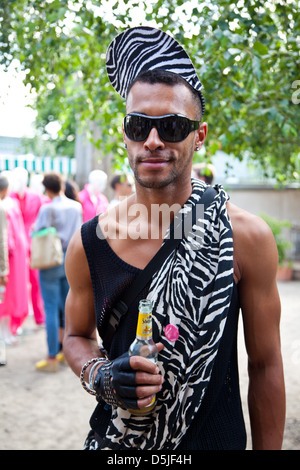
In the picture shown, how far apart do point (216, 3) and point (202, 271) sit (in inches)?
82.2

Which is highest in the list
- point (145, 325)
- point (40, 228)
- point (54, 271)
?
point (145, 325)

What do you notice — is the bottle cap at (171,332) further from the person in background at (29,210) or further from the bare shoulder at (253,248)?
the person in background at (29,210)

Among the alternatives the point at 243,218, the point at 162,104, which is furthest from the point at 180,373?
the point at 162,104

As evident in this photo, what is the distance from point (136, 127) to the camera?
5.74ft

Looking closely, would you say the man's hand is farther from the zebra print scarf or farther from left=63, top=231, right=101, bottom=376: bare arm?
left=63, top=231, right=101, bottom=376: bare arm

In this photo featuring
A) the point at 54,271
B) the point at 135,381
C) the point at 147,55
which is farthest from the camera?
the point at 54,271

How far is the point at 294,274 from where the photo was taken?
40.9ft

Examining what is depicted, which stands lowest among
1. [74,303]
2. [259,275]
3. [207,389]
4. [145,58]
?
[207,389]

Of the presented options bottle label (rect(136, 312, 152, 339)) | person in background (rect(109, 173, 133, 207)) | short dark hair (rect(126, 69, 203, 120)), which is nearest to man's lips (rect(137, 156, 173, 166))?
short dark hair (rect(126, 69, 203, 120))

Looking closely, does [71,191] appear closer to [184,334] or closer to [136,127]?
[136,127]

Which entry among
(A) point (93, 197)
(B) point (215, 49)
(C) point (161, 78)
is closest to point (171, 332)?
(C) point (161, 78)

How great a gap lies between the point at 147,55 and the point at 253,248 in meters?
0.83
